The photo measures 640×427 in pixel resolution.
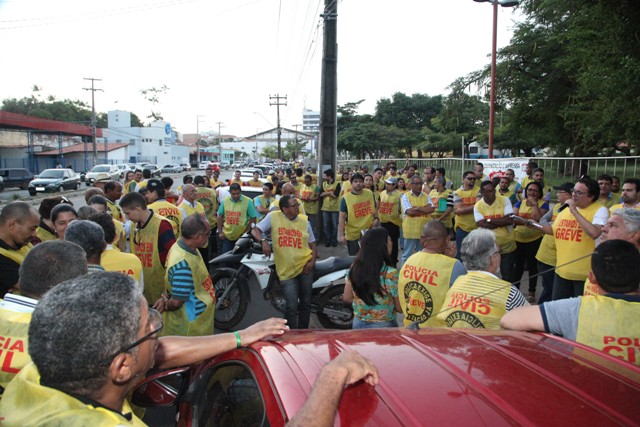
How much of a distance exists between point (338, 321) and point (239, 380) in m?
4.02

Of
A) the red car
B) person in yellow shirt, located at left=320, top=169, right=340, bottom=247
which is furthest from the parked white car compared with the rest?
the red car

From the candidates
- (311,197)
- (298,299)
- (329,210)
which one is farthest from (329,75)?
(298,299)

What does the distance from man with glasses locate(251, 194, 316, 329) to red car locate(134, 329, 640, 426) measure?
2.94m

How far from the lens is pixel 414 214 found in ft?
25.5

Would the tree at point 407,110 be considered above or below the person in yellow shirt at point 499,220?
above

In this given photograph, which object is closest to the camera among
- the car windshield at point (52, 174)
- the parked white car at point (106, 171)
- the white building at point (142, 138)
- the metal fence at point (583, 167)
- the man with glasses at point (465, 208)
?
the man with glasses at point (465, 208)

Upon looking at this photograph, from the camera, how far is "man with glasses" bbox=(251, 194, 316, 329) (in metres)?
5.32

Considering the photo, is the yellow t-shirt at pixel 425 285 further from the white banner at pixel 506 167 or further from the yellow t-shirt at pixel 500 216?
the white banner at pixel 506 167

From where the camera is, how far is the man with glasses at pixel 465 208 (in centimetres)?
748

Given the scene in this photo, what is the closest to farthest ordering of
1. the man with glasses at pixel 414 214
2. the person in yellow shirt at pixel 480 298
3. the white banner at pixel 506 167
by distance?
the person in yellow shirt at pixel 480 298, the man with glasses at pixel 414 214, the white banner at pixel 506 167

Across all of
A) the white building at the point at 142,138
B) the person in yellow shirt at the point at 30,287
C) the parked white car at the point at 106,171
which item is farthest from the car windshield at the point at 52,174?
the white building at the point at 142,138

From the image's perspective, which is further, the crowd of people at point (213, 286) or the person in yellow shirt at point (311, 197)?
the person in yellow shirt at point (311, 197)

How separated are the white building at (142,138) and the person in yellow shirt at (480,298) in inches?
2691

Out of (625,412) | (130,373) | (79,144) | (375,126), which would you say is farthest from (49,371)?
(79,144)
